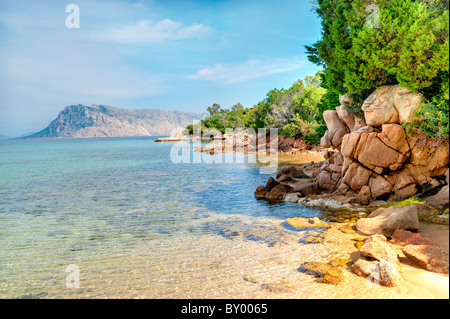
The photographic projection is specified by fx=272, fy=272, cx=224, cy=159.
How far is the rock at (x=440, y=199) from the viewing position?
1218 centimetres

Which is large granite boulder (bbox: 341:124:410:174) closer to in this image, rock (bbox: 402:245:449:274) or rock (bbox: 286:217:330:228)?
rock (bbox: 286:217:330:228)

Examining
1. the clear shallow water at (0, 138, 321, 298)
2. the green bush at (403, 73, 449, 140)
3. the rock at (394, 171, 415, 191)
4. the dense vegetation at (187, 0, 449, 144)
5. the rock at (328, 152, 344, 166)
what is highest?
the dense vegetation at (187, 0, 449, 144)

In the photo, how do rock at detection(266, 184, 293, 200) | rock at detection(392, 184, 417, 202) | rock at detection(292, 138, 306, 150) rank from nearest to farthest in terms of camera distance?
rock at detection(392, 184, 417, 202) < rock at detection(266, 184, 293, 200) < rock at detection(292, 138, 306, 150)

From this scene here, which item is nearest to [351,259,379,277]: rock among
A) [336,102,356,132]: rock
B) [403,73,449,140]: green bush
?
[403,73,449,140]: green bush

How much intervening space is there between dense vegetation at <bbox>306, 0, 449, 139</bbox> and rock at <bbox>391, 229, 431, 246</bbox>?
5.18 metres

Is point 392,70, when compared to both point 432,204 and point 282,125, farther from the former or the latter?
point 282,125

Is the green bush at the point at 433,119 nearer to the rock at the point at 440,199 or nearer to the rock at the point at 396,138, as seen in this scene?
the rock at the point at 396,138

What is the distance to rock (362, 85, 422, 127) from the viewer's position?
47.4 feet

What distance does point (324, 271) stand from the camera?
8680 mm

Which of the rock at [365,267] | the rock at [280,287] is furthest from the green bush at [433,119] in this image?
the rock at [280,287]

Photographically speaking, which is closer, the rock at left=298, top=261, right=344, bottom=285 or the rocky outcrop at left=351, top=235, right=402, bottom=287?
the rocky outcrop at left=351, top=235, right=402, bottom=287

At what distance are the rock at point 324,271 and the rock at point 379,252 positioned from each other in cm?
114

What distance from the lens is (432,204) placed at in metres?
12.6
